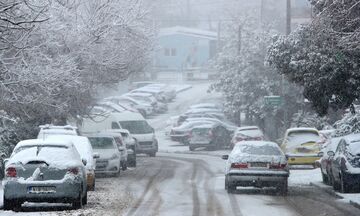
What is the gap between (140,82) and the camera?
95688 millimetres

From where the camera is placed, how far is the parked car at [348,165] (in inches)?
1015

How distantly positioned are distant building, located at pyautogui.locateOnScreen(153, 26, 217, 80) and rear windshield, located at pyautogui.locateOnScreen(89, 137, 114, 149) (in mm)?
71230

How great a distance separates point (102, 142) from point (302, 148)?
26.4ft

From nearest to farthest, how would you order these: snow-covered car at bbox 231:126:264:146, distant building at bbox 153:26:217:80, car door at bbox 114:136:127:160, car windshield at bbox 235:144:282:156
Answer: car windshield at bbox 235:144:282:156, car door at bbox 114:136:127:160, snow-covered car at bbox 231:126:264:146, distant building at bbox 153:26:217:80

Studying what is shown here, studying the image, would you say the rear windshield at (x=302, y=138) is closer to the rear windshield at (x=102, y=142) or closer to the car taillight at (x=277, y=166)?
the rear windshield at (x=102, y=142)

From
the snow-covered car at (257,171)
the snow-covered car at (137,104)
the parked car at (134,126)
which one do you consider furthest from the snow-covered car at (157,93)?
the snow-covered car at (257,171)

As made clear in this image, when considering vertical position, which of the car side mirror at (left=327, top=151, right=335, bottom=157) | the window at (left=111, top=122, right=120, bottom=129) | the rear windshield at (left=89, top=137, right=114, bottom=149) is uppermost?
the car side mirror at (left=327, top=151, right=335, bottom=157)

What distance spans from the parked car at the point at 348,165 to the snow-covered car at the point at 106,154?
9.89 meters

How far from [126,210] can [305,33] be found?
34.8 feet

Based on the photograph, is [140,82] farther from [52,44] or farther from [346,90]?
[346,90]

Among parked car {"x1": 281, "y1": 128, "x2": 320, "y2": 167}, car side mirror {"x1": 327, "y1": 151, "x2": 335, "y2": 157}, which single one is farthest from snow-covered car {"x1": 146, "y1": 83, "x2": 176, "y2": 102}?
car side mirror {"x1": 327, "y1": 151, "x2": 335, "y2": 157}

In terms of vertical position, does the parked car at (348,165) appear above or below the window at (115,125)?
above

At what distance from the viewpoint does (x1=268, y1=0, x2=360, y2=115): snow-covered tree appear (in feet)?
82.6

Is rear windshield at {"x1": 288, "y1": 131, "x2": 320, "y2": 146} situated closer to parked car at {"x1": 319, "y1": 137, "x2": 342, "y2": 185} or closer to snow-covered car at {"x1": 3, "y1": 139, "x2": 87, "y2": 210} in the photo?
parked car at {"x1": 319, "y1": 137, "x2": 342, "y2": 185}
